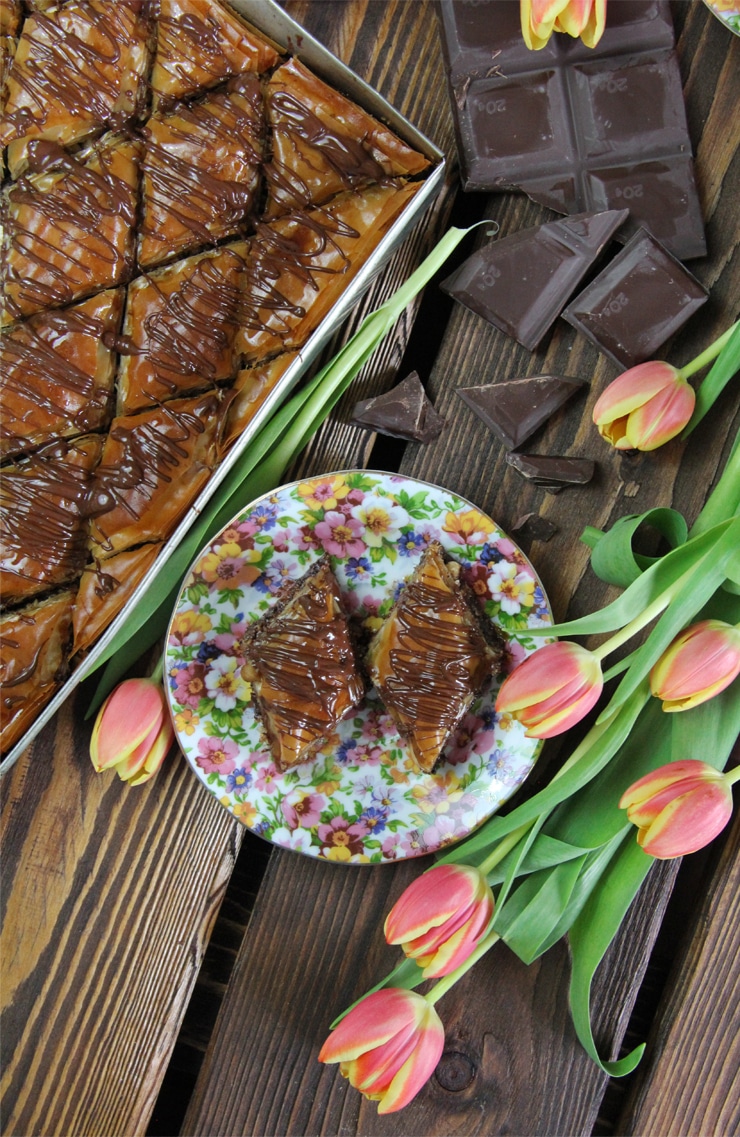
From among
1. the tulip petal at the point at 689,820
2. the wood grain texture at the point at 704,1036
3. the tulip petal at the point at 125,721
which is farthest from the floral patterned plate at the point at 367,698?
the wood grain texture at the point at 704,1036

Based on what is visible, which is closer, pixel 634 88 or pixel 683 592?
pixel 683 592

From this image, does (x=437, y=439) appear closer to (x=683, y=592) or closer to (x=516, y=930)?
(x=683, y=592)

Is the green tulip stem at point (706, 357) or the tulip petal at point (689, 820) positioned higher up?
the green tulip stem at point (706, 357)

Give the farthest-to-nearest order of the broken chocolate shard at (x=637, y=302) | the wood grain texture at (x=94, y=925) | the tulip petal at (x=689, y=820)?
the wood grain texture at (x=94, y=925) < the broken chocolate shard at (x=637, y=302) < the tulip petal at (x=689, y=820)

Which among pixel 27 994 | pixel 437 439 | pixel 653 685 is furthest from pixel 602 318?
pixel 27 994

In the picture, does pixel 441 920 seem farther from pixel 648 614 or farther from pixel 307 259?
pixel 307 259

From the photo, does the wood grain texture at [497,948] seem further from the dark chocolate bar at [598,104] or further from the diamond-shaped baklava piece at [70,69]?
the diamond-shaped baklava piece at [70,69]

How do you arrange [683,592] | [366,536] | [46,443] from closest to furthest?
[683,592] < [46,443] < [366,536]

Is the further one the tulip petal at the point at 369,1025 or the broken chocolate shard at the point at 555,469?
the broken chocolate shard at the point at 555,469
